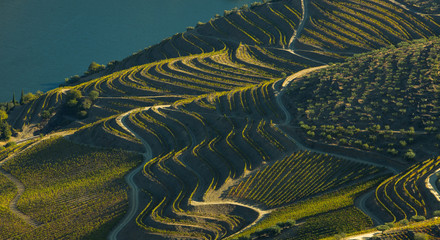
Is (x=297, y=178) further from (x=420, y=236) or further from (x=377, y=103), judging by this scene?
(x=420, y=236)

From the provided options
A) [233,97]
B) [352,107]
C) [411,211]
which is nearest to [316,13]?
[233,97]

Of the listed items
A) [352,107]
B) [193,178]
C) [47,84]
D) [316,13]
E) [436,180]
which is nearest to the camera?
[436,180]

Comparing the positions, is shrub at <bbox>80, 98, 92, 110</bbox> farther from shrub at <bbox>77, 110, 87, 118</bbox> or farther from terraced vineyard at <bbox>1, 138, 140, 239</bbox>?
terraced vineyard at <bbox>1, 138, 140, 239</bbox>

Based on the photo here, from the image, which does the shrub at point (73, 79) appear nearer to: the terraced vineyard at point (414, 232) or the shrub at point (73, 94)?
the shrub at point (73, 94)

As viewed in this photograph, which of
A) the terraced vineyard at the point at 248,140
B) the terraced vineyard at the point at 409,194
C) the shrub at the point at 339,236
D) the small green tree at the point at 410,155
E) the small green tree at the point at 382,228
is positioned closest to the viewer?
the shrub at the point at 339,236

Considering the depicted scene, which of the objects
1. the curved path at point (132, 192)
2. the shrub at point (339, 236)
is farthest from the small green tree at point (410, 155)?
the curved path at point (132, 192)

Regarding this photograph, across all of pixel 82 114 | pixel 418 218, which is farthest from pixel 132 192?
pixel 418 218

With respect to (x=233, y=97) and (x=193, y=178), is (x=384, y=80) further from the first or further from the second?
(x=193, y=178)
